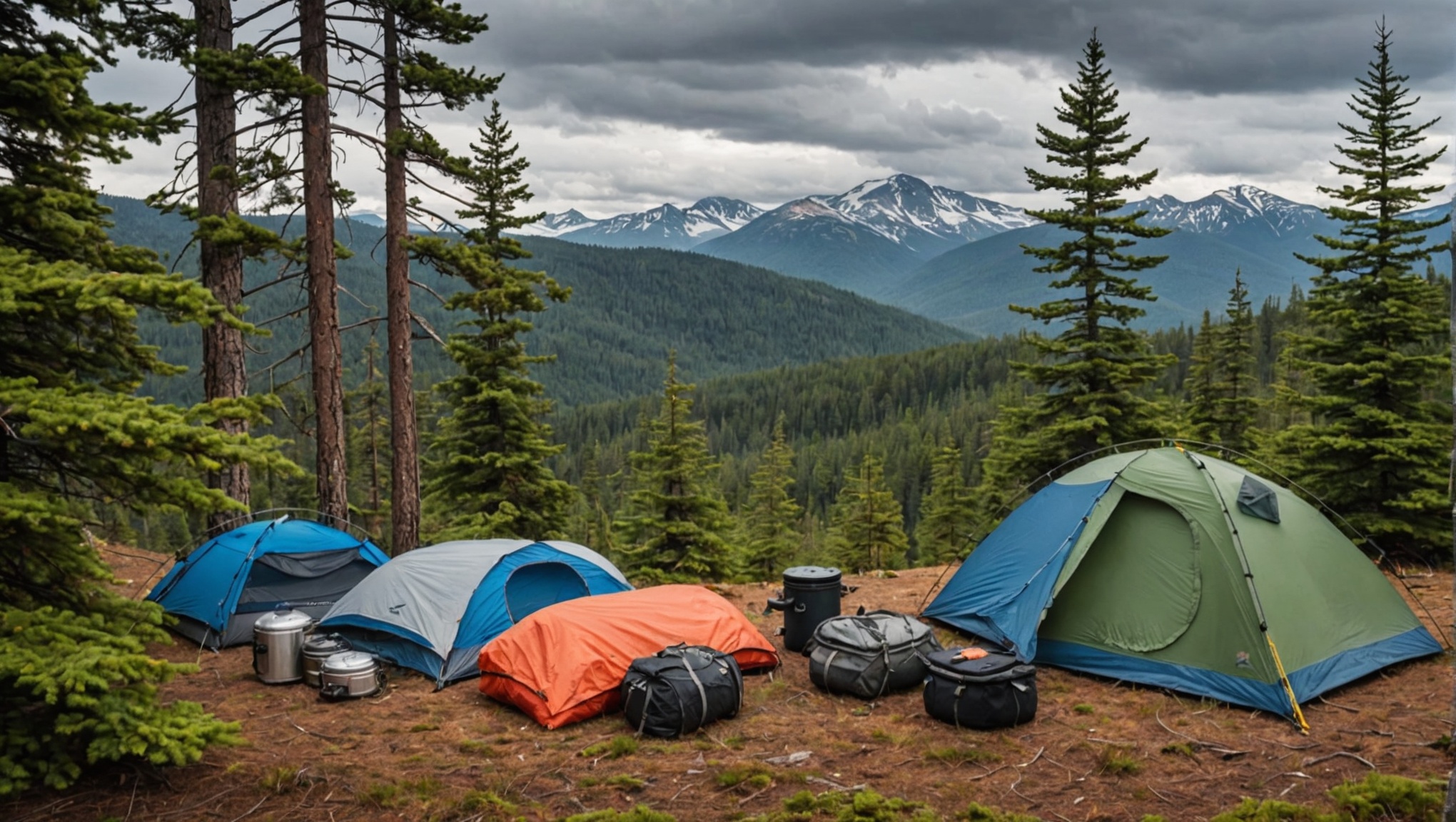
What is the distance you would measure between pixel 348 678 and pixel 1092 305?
15285mm

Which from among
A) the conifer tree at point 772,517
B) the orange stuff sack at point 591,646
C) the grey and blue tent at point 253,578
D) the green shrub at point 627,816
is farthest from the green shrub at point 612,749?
the conifer tree at point 772,517

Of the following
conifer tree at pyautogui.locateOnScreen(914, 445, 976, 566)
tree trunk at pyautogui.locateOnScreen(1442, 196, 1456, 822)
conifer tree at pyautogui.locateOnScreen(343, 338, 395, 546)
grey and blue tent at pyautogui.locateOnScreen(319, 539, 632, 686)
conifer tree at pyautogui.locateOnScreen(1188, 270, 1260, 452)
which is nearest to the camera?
tree trunk at pyautogui.locateOnScreen(1442, 196, 1456, 822)

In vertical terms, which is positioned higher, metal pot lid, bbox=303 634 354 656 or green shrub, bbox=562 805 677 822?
metal pot lid, bbox=303 634 354 656

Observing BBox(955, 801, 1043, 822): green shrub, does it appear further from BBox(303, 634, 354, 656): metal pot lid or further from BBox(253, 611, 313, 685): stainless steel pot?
BBox(253, 611, 313, 685): stainless steel pot

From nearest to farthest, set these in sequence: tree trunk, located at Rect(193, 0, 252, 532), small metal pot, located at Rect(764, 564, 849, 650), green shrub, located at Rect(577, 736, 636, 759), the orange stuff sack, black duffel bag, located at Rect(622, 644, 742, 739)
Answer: green shrub, located at Rect(577, 736, 636, 759) < black duffel bag, located at Rect(622, 644, 742, 739) < the orange stuff sack < small metal pot, located at Rect(764, 564, 849, 650) < tree trunk, located at Rect(193, 0, 252, 532)

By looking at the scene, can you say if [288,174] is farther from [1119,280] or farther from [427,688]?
[1119,280]

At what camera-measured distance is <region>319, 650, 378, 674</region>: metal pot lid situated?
353 inches

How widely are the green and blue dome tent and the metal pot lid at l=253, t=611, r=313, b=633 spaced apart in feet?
25.4

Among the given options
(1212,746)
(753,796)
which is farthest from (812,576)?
(1212,746)

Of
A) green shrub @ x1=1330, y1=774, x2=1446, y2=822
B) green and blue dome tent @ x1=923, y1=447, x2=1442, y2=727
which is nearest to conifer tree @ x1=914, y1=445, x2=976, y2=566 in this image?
green and blue dome tent @ x1=923, y1=447, x2=1442, y2=727

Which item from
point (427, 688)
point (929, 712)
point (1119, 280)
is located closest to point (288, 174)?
point (427, 688)

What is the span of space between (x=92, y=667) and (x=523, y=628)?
4086mm

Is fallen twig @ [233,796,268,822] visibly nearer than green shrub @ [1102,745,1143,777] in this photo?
Yes

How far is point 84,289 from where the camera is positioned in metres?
5.36
